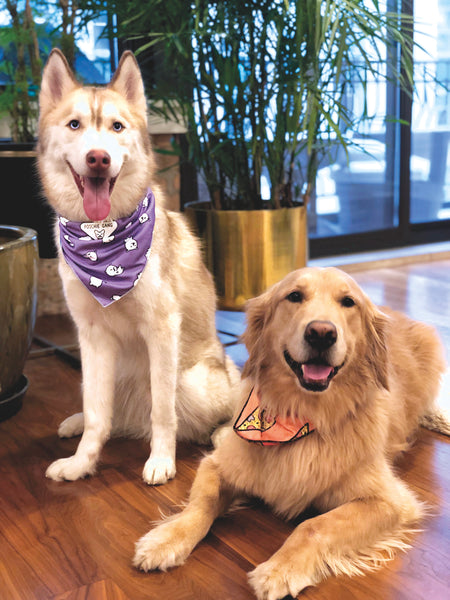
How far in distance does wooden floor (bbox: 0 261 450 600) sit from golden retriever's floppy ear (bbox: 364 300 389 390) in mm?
406

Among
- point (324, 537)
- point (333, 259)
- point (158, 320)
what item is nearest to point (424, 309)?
point (333, 259)

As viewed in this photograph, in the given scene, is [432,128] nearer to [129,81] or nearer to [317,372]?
[129,81]

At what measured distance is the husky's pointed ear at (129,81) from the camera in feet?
6.29

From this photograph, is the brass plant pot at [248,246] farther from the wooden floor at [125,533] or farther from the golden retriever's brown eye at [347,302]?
the golden retriever's brown eye at [347,302]

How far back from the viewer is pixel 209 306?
2.25 meters

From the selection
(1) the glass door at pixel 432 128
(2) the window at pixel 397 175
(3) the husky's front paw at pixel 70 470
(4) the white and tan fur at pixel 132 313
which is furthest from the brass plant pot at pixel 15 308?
(1) the glass door at pixel 432 128

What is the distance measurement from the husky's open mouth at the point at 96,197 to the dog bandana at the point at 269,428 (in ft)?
2.19

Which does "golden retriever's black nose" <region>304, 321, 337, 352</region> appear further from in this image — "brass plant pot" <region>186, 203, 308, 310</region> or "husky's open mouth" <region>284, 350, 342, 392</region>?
"brass plant pot" <region>186, 203, 308, 310</region>

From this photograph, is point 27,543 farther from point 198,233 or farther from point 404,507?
point 198,233

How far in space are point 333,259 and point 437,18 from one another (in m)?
2.12

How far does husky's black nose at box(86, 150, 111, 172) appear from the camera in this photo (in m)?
1.74

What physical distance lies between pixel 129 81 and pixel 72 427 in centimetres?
113

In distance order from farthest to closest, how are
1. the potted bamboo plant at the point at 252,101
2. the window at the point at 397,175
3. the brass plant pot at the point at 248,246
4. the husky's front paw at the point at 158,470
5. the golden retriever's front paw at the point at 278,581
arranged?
the window at the point at 397,175, the brass plant pot at the point at 248,246, the potted bamboo plant at the point at 252,101, the husky's front paw at the point at 158,470, the golden retriever's front paw at the point at 278,581

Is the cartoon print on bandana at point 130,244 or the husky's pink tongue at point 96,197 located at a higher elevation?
the husky's pink tongue at point 96,197
